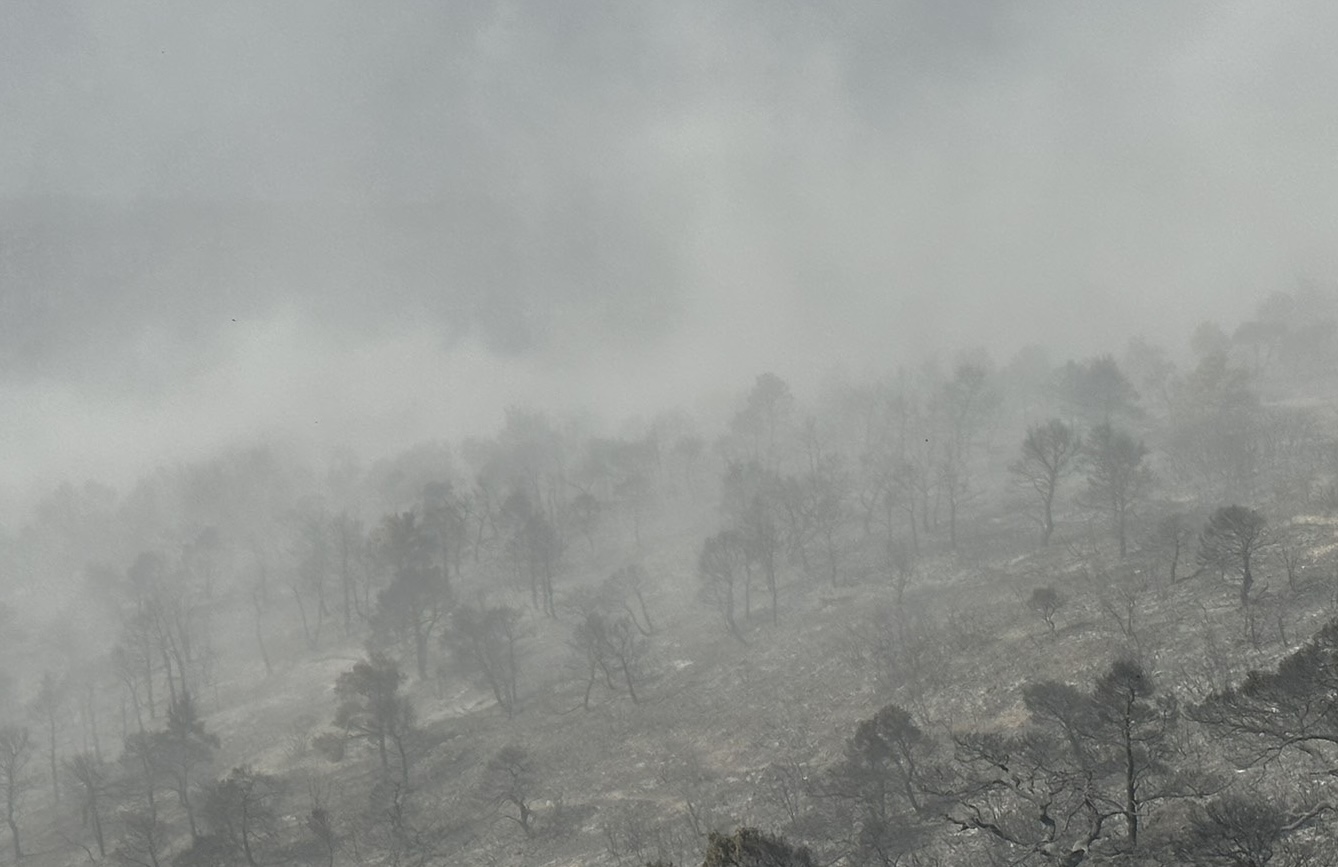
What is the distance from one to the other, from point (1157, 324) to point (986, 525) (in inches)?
5123

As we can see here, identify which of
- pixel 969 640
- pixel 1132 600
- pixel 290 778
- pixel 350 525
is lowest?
pixel 290 778

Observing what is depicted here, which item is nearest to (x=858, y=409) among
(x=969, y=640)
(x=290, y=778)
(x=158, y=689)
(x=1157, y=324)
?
(x=969, y=640)

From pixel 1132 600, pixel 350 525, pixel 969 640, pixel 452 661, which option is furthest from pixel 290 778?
pixel 1132 600

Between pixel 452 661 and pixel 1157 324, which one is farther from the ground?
pixel 1157 324

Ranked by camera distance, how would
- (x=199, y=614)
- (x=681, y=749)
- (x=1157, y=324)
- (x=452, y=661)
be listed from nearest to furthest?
1. (x=681, y=749)
2. (x=452, y=661)
3. (x=199, y=614)
4. (x=1157, y=324)

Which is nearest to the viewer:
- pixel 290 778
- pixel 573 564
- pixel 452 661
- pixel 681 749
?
pixel 681 749

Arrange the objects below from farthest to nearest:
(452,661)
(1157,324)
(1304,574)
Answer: (1157,324) → (452,661) → (1304,574)

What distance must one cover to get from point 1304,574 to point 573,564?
211ft

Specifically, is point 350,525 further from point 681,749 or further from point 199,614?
point 681,749

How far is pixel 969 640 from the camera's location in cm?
4303

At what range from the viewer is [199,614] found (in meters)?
78.1

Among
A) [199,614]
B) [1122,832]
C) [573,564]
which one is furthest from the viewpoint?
[573,564]

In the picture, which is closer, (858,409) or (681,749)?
(681,749)

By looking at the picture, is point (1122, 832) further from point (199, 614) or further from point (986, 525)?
point (199, 614)
